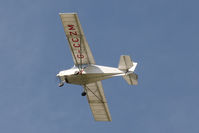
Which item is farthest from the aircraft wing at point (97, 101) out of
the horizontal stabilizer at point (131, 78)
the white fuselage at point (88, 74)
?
the horizontal stabilizer at point (131, 78)

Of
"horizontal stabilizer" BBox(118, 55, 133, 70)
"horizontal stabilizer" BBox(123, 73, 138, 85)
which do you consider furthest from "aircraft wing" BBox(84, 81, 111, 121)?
"horizontal stabilizer" BBox(118, 55, 133, 70)

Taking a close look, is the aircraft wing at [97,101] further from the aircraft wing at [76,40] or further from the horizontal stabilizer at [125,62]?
the horizontal stabilizer at [125,62]

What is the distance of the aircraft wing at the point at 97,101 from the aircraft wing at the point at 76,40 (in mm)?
4204

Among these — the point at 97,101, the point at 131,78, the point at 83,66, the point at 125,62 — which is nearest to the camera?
the point at 125,62

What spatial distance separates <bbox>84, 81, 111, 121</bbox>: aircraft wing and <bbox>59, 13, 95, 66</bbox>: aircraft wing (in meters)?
4.20

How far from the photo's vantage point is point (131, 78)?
4631 centimetres

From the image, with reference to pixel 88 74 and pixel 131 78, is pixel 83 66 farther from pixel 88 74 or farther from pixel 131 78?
pixel 131 78

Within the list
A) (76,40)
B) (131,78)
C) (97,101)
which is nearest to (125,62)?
(131,78)

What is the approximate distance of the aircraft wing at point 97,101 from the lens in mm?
50625

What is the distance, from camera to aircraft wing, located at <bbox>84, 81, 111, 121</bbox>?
50.6 meters

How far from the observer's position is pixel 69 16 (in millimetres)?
44250

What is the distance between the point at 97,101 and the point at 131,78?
21.3 feet

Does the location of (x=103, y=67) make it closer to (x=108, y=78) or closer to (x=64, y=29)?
(x=108, y=78)

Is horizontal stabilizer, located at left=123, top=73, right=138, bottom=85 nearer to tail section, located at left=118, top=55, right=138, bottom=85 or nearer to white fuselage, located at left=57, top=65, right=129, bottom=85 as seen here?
tail section, located at left=118, top=55, right=138, bottom=85
